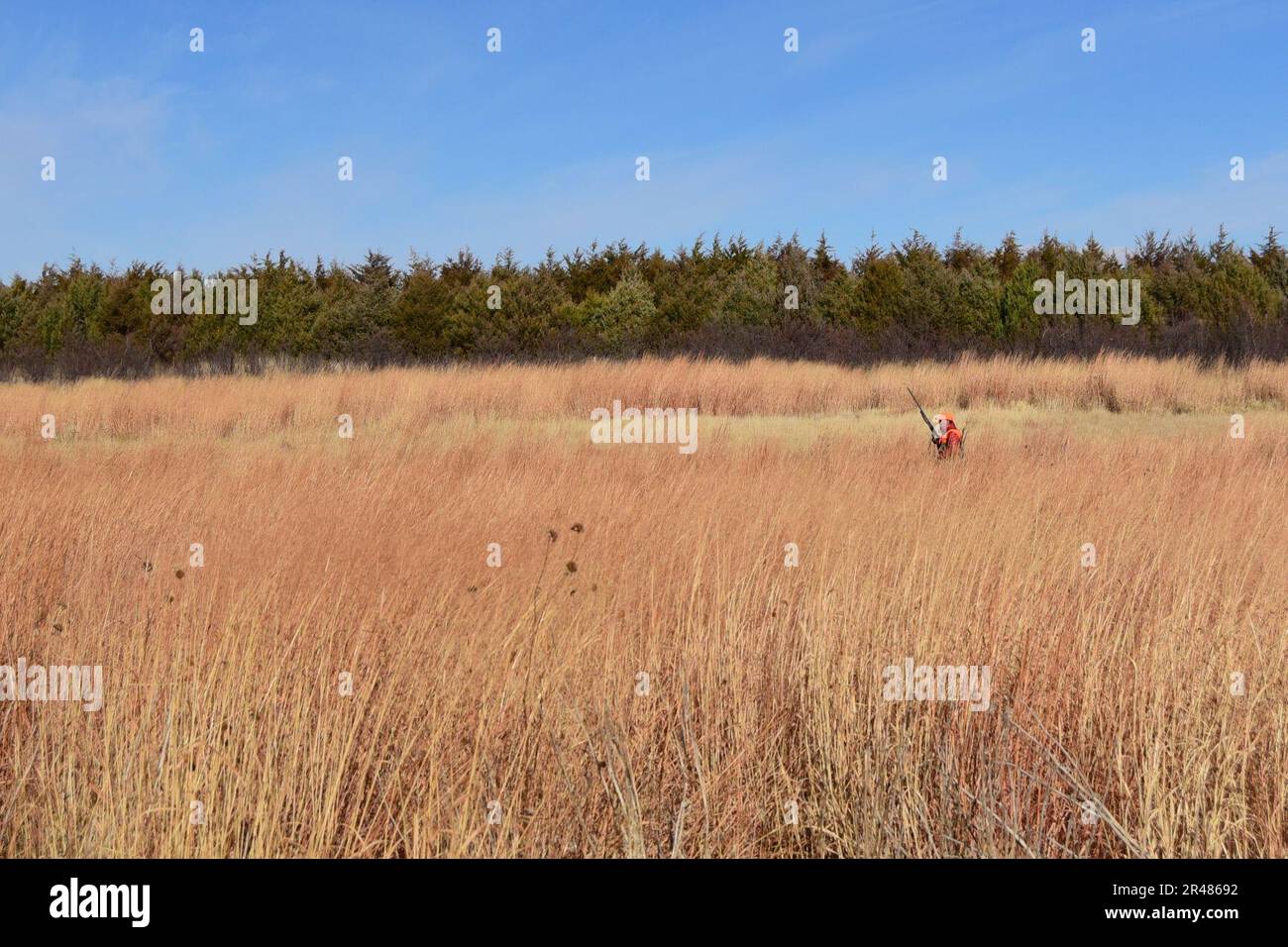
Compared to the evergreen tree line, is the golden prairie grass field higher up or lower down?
lower down

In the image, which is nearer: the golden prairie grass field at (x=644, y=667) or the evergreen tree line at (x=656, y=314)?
the golden prairie grass field at (x=644, y=667)

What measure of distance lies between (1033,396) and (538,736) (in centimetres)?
Answer: 1492

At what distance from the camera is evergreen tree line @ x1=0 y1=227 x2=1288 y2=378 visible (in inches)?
836

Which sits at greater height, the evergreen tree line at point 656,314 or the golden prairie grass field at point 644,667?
the evergreen tree line at point 656,314

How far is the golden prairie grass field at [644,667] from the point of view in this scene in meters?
2.91

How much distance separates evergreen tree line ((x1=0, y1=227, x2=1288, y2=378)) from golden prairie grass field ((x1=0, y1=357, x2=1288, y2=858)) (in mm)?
14894

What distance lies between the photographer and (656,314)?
2920 cm

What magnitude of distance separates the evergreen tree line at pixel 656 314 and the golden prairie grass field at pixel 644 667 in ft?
48.9

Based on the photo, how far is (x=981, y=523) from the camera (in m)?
5.48

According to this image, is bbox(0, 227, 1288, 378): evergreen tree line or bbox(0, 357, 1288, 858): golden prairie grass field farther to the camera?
bbox(0, 227, 1288, 378): evergreen tree line

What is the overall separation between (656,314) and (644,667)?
2595cm
